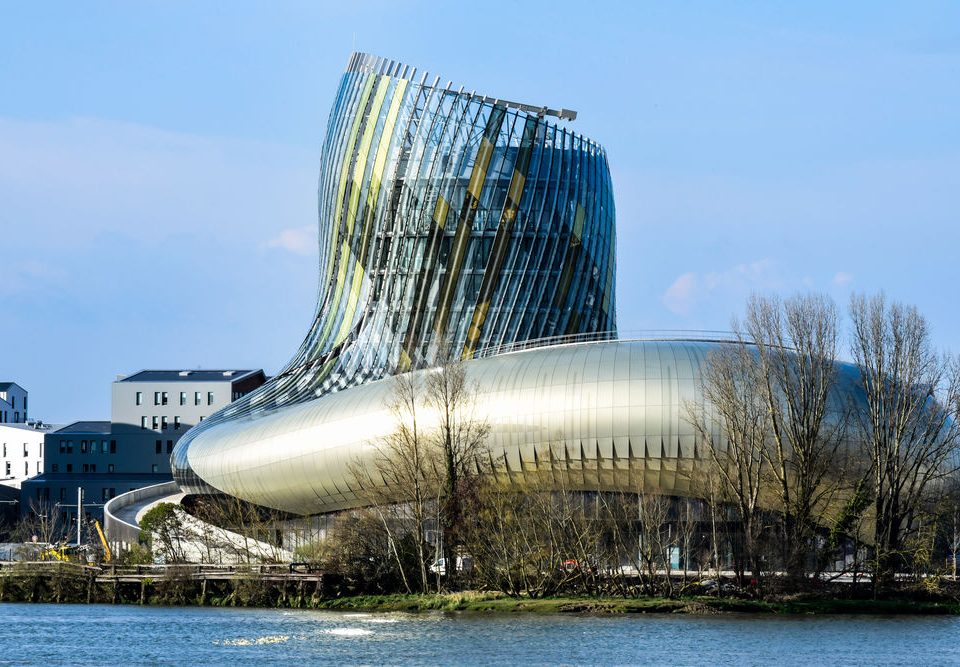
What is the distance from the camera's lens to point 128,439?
152125 mm

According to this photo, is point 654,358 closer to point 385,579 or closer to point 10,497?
point 385,579

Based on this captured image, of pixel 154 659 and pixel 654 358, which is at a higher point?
pixel 654 358

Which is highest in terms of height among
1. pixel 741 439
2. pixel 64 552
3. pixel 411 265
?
pixel 411 265

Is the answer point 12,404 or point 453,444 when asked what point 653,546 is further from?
point 12,404

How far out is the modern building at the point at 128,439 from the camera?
147 meters

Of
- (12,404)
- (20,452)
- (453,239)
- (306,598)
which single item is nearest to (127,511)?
(453,239)

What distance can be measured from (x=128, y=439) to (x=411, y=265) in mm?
66526

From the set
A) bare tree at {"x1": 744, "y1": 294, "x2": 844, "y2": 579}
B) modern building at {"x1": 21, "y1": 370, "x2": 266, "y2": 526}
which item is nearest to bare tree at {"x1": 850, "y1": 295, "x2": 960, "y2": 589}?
bare tree at {"x1": 744, "y1": 294, "x2": 844, "y2": 579}

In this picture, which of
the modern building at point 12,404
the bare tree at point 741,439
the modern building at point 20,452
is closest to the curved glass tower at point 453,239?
the bare tree at point 741,439

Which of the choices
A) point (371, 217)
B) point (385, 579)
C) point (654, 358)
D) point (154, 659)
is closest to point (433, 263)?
point (371, 217)

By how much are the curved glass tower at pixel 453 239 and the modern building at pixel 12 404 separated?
3823 inches

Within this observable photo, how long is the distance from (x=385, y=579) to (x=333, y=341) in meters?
36.4

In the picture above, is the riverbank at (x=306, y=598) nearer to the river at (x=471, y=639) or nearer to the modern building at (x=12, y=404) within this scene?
the river at (x=471, y=639)

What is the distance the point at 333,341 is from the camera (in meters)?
97.1
